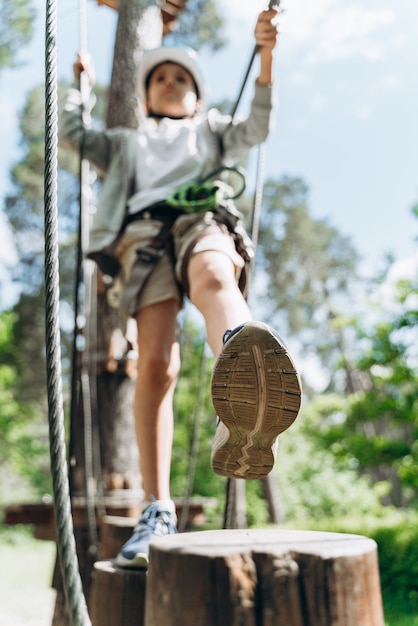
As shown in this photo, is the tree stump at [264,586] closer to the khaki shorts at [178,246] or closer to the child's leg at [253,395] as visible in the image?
the child's leg at [253,395]

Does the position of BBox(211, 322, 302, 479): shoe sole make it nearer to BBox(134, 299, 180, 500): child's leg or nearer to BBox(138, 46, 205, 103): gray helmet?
BBox(134, 299, 180, 500): child's leg

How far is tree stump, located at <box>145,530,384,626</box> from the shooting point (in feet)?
2.17

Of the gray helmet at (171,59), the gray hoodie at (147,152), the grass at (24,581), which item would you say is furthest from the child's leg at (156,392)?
the grass at (24,581)

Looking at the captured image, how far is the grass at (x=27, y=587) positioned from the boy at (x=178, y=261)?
2.36 metres

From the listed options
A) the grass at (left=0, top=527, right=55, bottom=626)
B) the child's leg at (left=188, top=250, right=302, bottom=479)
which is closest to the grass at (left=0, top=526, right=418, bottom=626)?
the grass at (left=0, top=527, right=55, bottom=626)

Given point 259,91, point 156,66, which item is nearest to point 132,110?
point 156,66

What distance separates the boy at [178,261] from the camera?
3.04 ft

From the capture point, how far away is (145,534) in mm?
1242

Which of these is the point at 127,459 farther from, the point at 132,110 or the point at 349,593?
the point at 349,593

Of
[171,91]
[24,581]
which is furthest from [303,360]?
[171,91]

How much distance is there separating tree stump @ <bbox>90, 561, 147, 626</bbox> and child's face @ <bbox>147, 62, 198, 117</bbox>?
1.46 metres

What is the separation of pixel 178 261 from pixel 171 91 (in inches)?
29.7

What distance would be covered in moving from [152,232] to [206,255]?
286 millimetres

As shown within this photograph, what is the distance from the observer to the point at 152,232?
1669mm
